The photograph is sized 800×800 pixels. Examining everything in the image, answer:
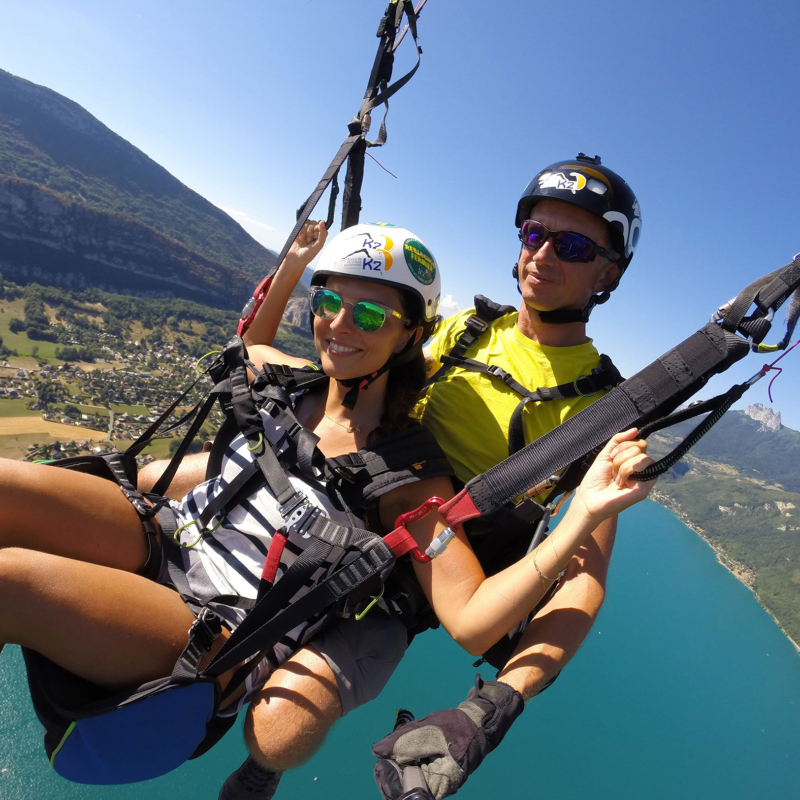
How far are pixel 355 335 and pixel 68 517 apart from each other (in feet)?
4.34

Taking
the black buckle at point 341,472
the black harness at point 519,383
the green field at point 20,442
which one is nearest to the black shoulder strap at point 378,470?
the black buckle at point 341,472

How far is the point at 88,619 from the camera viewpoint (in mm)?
1567

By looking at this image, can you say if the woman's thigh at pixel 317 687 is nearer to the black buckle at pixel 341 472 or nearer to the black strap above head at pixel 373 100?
the black buckle at pixel 341 472

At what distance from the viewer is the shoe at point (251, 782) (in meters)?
2.00

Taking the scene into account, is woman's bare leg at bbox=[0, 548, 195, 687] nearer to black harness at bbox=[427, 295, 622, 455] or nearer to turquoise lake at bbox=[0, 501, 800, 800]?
black harness at bbox=[427, 295, 622, 455]

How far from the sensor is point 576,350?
8.04ft

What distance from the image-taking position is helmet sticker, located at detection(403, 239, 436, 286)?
211 cm

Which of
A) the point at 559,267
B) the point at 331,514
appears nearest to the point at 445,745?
the point at 331,514

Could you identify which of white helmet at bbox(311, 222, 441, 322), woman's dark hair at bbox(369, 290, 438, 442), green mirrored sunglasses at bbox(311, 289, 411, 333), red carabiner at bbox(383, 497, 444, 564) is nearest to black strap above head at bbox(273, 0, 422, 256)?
white helmet at bbox(311, 222, 441, 322)

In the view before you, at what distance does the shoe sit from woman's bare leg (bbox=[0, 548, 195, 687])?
25.0 inches

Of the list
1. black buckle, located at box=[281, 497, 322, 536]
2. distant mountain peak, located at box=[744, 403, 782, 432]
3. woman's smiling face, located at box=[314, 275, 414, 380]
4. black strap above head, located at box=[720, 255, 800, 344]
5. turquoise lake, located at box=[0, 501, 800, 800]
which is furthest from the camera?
distant mountain peak, located at box=[744, 403, 782, 432]

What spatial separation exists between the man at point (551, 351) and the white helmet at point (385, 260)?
49 centimetres

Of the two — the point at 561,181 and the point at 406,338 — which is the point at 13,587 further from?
the point at 561,181

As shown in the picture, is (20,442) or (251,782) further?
(20,442)
